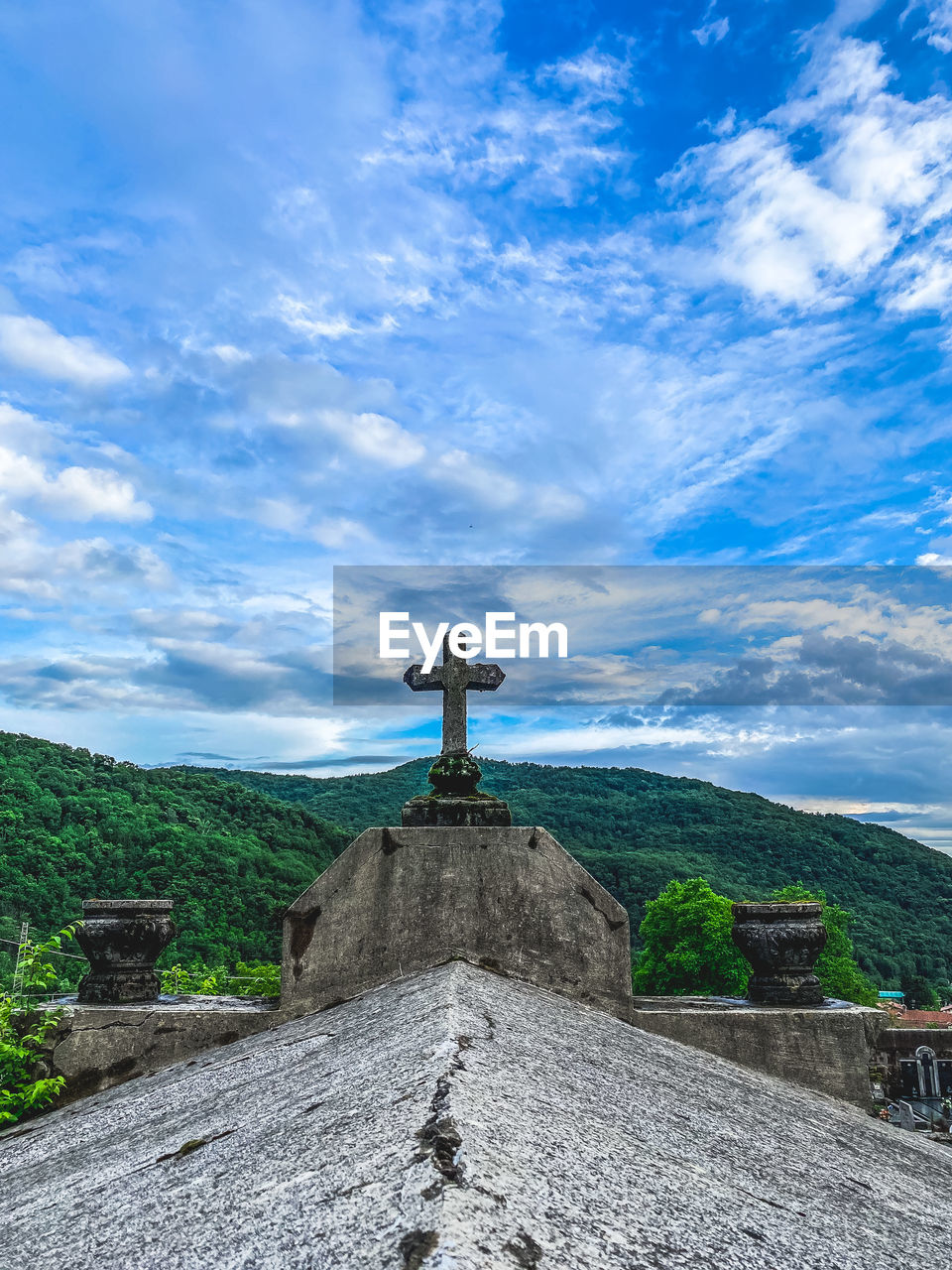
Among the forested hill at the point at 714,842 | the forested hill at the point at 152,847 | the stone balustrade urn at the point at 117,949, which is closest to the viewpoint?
the stone balustrade urn at the point at 117,949

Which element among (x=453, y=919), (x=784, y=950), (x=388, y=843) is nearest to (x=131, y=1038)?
(x=388, y=843)

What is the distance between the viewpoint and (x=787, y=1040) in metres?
4.07

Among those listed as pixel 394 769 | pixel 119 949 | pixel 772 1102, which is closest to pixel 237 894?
pixel 394 769

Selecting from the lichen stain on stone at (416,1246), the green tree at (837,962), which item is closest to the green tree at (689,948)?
the green tree at (837,962)

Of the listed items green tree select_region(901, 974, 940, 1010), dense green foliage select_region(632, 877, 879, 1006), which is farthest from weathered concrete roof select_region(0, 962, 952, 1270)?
green tree select_region(901, 974, 940, 1010)

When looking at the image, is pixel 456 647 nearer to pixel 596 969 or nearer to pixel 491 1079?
pixel 596 969

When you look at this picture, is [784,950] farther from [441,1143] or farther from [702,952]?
[702,952]

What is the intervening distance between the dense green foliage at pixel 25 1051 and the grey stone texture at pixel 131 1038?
70 mm

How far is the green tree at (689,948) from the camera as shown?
2503 centimetres

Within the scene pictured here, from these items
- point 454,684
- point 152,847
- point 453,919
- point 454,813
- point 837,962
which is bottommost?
point 837,962

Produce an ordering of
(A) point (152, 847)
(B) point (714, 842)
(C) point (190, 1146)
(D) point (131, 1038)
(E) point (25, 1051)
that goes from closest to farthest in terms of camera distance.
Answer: (C) point (190, 1146), (E) point (25, 1051), (D) point (131, 1038), (A) point (152, 847), (B) point (714, 842)

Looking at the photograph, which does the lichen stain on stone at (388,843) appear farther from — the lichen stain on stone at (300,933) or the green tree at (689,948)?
the green tree at (689,948)

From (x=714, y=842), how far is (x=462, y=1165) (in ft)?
190

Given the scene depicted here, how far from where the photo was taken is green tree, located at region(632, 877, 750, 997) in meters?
25.0
